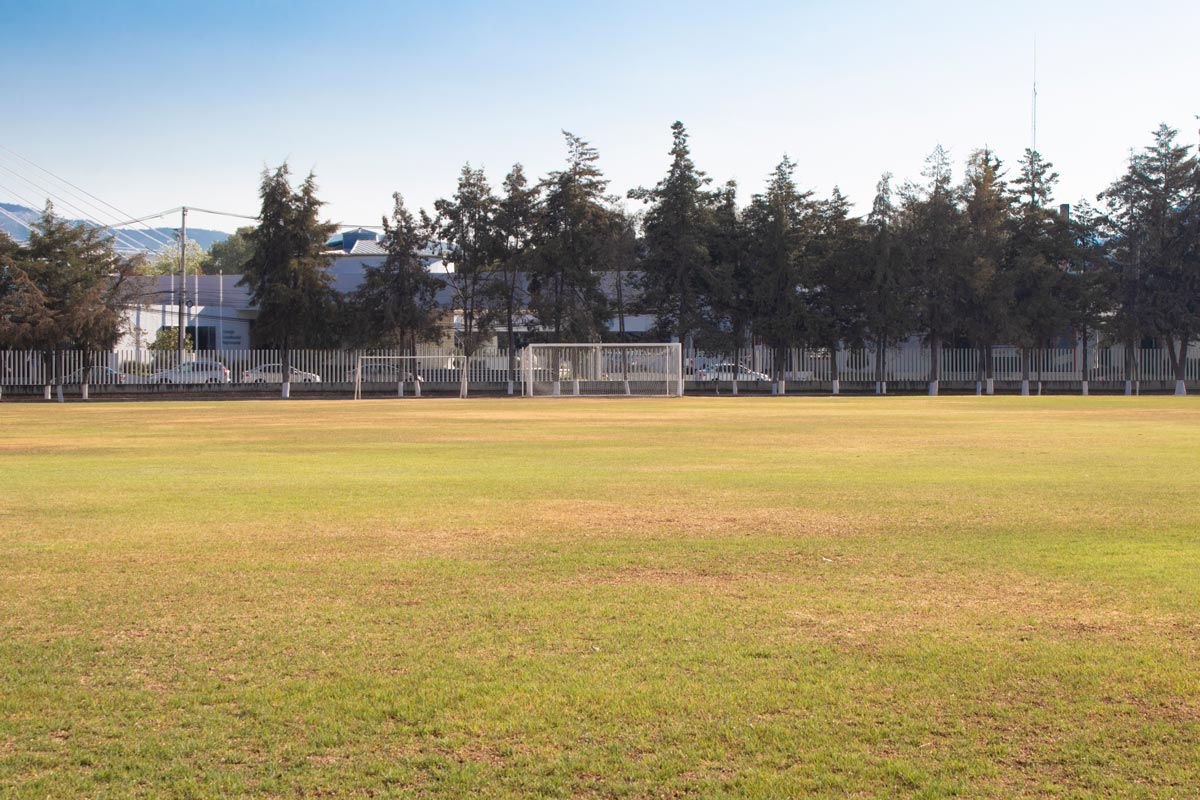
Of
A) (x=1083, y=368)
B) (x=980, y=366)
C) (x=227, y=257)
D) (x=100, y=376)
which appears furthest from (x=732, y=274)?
(x=227, y=257)

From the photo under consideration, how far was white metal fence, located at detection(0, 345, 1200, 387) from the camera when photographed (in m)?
57.7

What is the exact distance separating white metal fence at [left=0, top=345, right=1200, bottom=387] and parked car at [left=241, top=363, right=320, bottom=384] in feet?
0.50

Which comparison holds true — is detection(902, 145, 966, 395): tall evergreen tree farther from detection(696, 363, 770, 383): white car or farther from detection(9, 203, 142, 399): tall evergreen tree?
detection(9, 203, 142, 399): tall evergreen tree

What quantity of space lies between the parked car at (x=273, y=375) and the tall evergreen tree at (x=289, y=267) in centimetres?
44

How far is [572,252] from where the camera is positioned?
61.0 meters

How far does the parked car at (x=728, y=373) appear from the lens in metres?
62.2

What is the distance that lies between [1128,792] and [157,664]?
14.3ft

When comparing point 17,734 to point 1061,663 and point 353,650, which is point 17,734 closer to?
point 353,650

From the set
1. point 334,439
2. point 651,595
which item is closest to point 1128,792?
point 651,595

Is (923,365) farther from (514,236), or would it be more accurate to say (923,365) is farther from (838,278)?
(514,236)

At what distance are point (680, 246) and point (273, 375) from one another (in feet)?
71.2

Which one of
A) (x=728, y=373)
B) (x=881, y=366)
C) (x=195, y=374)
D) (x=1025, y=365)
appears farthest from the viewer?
(x=728, y=373)

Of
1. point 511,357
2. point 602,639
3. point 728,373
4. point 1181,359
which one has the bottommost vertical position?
point 602,639

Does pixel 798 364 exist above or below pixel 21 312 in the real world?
below
